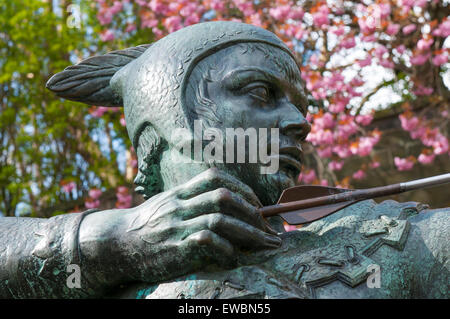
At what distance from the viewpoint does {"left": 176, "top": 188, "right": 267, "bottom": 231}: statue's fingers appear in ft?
5.22

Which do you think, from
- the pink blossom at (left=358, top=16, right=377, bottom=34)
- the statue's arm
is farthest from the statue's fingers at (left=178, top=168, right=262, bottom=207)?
the pink blossom at (left=358, top=16, right=377, bottom=34)

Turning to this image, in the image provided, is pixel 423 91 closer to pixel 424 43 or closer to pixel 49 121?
pixel 424 43

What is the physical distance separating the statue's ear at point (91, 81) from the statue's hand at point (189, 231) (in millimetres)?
865

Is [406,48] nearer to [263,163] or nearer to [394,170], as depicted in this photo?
[394,170]

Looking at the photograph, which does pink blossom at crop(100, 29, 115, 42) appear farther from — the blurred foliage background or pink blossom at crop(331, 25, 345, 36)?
pink blossom at crop(331, 25, 345, 36)

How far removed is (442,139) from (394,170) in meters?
1.28

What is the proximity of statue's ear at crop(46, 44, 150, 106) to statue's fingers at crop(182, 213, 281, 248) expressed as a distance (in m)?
1.01

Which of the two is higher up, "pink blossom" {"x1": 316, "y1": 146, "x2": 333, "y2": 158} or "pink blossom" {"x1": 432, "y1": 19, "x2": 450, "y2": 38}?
"pink blossom" {"x1": 432, "y1": 19, "x2": 450, "y2": 38}

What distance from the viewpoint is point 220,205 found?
62.7 inches

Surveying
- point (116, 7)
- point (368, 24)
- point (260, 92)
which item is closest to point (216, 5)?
point (368, 24)

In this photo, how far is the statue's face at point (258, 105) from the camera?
77.2 inches

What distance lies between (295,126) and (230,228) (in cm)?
58

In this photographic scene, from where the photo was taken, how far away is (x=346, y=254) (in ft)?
5.74

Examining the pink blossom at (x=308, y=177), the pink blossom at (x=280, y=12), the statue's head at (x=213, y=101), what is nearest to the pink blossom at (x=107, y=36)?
the pink blossom at (x=280, y=12)
